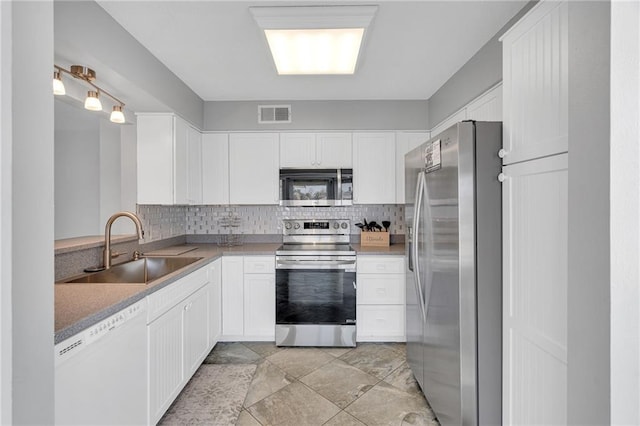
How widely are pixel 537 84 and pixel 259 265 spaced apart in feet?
8.25

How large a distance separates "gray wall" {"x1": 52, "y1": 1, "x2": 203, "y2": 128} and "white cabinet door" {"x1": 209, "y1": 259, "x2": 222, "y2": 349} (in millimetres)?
1450

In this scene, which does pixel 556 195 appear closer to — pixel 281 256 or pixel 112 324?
pixel 112 324

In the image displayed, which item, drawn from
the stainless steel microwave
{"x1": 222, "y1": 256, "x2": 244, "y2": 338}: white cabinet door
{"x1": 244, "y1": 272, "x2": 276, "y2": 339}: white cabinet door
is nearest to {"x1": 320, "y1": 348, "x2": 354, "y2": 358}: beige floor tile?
{"x1": 244, "y1": 272, "x2": 276, "y2": 339}: white cabinet door

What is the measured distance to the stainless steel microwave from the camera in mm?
3283

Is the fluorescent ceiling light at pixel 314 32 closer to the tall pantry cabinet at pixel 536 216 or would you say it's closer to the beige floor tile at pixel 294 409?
the tall pantry cabinet at pixel 536 216

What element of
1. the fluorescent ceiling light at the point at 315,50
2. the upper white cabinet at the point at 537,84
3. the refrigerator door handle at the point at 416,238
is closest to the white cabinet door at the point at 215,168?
the fluorescent ceiling light at the point at 315,50

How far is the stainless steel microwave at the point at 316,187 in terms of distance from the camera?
3.28 metres

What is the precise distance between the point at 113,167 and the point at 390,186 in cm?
262

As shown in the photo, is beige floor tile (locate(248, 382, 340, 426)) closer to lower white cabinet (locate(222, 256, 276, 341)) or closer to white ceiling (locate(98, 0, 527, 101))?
lower white cabinet (locate(222, 256, 276, 341))

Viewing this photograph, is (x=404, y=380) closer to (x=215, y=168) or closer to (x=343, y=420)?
(x=343, y=420)

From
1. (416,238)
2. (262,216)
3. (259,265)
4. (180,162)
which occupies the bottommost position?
(259,265)

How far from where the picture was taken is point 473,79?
7.73ft
